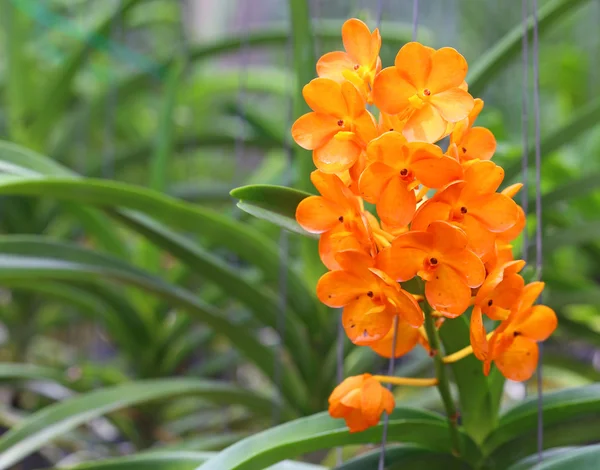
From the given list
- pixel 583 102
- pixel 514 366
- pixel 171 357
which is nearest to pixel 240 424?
pixel 171 357

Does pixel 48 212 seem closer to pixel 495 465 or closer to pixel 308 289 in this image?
pixel 308 289

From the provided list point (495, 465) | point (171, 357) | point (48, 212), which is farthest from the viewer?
point (48, 212)

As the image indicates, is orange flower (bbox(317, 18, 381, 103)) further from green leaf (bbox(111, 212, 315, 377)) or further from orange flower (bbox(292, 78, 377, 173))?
green leaf (bbox(111, 212, 315, 377))

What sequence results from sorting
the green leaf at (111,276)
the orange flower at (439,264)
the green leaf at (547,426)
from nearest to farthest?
the orange flower at (439,264) → the green leaf at (547,426) → the green leaf at (111,276)

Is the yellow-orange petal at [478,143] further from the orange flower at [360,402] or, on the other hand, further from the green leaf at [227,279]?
the green leaf at [227,279]

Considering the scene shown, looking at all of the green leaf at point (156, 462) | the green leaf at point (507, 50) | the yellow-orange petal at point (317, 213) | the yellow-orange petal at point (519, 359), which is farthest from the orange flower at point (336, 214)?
the green leaf at point (507, 50)

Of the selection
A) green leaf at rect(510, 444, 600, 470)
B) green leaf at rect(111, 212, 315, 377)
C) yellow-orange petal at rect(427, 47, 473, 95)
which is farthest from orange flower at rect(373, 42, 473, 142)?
green leaf at rect(111, 212, 315, 377)

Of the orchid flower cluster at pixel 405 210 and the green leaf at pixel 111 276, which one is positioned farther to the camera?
the green leaf at pixel 111 276
